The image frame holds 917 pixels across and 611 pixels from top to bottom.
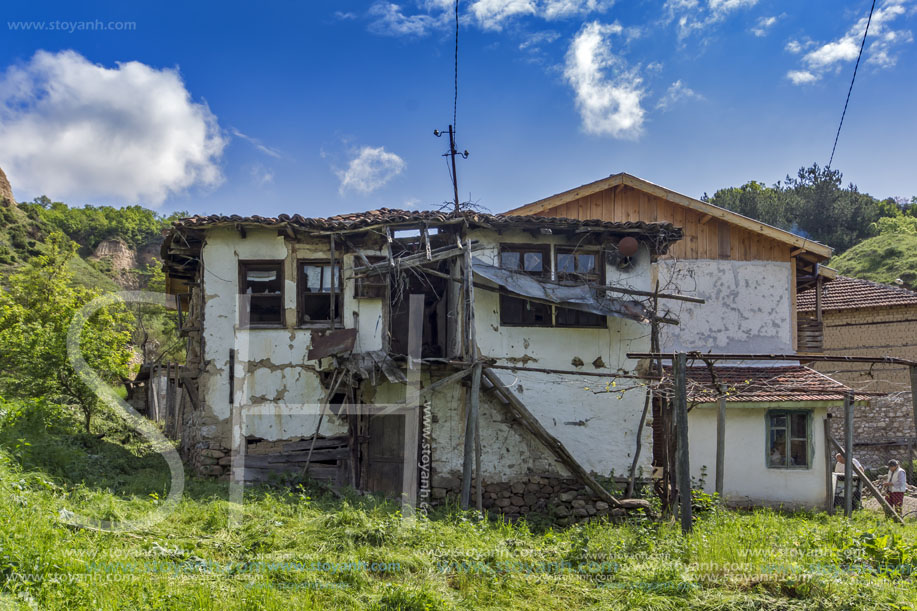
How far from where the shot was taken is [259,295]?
1204cm

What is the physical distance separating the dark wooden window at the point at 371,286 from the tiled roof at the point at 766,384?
5.77m

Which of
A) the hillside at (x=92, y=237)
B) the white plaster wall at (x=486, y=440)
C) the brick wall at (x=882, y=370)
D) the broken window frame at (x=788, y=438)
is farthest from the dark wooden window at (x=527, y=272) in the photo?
the hillside at (x=92, y=237)

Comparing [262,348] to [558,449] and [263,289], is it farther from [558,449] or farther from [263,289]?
[558,449]

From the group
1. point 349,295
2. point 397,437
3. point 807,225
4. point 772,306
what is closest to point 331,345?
point 349,295

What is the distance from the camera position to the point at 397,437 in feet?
39.1

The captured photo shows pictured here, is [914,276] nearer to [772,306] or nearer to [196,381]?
[772,306]

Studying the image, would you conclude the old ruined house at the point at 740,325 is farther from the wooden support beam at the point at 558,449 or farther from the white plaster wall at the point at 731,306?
the wooden support beam at the point at 558,449

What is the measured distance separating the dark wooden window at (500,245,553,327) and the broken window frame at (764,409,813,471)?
232 inches

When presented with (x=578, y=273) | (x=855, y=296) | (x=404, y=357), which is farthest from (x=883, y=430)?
(x=404, y=357)

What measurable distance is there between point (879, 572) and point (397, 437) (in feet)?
24.9

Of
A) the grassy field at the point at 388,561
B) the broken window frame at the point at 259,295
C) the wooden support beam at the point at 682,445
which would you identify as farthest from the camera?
the broken window frame at the point at 259,295

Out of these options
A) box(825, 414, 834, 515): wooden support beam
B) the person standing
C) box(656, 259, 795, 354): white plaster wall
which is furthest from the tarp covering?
the person standing

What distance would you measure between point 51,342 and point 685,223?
1631 centimetres

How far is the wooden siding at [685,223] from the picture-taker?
16.0 meters
